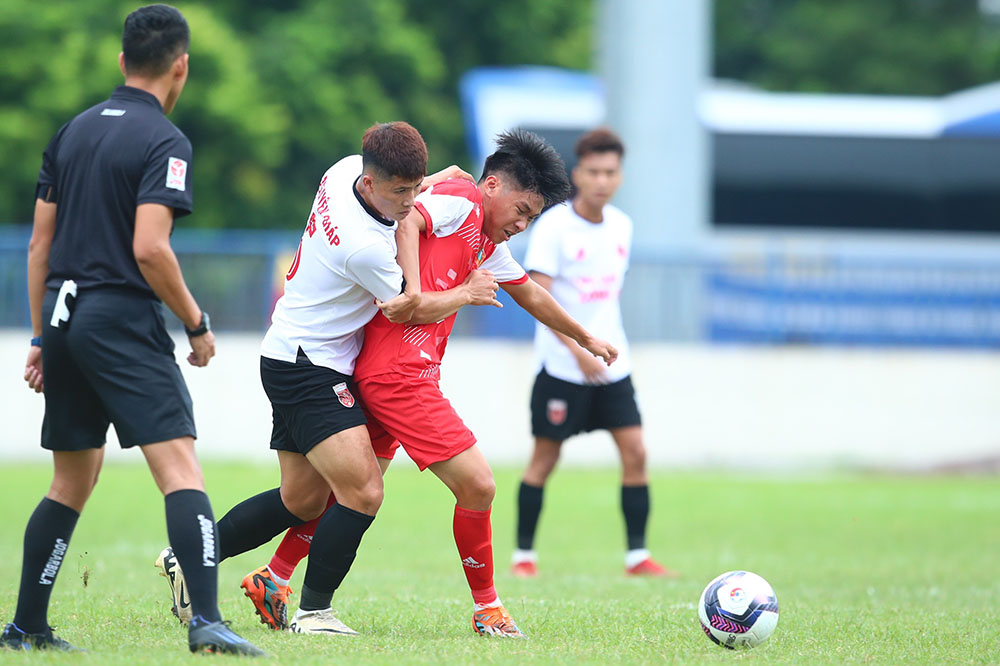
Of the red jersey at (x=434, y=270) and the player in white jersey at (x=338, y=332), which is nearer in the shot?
the player in white jersey at (x=338, y=332)

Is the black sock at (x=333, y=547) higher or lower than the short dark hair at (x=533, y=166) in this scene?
lower

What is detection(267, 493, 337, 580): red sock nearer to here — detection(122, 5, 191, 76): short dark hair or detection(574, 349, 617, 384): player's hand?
detection(122, 5, 191, 76): short dark hair

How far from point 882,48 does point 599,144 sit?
109ft

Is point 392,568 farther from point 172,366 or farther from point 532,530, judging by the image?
point 172,366

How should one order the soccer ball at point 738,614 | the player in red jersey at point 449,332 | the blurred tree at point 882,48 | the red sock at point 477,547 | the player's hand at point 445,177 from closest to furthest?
the soccer ball at point 738,614, the player in red jersey at point 449,332, the red sock at point 477,547, the player's hand at point 445,177, the blurred tree at point 882,48

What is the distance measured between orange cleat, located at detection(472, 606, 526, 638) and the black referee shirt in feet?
6.57

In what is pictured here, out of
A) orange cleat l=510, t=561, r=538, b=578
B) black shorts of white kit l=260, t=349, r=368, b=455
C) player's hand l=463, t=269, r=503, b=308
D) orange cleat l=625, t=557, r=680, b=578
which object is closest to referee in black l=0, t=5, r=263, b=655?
black shorts of white kit l=260, t=349, r=368, b=455

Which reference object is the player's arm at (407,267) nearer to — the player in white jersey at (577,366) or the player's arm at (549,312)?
the player's arm at (549,312)

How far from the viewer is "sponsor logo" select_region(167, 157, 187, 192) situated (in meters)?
4.59

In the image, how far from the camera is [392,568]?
28.6ft

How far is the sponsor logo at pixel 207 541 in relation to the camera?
4.67m

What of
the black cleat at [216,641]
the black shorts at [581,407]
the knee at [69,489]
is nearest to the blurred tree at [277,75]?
the black shorts at [581,407]

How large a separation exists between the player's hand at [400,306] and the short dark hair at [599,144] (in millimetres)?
3395

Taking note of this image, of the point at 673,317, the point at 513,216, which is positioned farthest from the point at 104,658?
the point at 673,317
